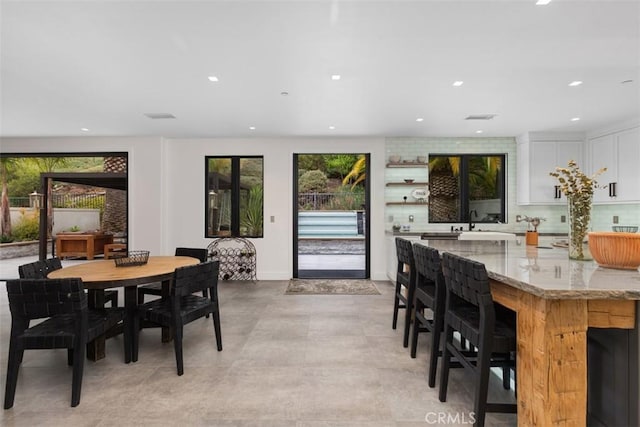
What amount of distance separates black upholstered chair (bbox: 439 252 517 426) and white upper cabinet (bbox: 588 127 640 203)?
14.0 ft

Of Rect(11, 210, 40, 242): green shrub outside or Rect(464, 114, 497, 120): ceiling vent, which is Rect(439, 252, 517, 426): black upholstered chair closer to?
Rect(464, 114, 497, 120): ceiling vent

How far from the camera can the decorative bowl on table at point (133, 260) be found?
2.91 meters

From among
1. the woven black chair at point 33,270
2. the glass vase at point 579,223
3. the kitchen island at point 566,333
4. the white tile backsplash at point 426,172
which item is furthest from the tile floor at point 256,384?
the white tile backsplash at point 426,172

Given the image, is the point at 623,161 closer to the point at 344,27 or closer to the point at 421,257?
the point at 421,257

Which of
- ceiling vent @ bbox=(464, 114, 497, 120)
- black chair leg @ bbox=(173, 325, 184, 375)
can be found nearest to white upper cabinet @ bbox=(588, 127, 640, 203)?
ceiling vent @ bbox=(464, 114, 497, 120)

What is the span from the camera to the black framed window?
5.77 m

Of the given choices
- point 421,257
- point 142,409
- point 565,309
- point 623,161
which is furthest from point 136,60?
point 623,161

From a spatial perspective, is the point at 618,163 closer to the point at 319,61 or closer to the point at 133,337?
the point at 319,61

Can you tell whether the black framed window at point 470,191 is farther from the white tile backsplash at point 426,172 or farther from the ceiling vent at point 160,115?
the ceiling vent at point 160,115

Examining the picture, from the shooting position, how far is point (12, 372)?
200 centimetres

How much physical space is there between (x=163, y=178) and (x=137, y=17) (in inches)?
155

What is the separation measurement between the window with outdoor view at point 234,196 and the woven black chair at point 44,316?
3.86m

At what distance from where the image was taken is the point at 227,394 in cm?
214

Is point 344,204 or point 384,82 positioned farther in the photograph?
point 344,204
